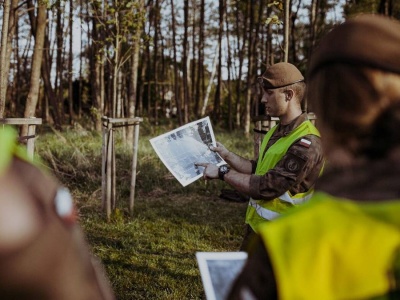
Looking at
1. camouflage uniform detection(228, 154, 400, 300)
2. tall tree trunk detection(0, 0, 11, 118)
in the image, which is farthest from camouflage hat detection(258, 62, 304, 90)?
tall tree trunk detection(0, 0, 11, 118)

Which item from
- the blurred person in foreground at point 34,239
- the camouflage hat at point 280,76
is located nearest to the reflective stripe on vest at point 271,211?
the camouflage hat at point 280,76

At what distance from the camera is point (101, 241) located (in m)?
6.30

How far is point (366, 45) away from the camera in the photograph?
0.98 metres

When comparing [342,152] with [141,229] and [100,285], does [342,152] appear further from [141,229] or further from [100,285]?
[141,229]

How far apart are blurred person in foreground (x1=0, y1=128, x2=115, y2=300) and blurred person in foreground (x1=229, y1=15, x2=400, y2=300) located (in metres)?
0.29

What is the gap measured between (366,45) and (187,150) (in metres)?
2.71

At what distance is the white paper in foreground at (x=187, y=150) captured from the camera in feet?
11.6

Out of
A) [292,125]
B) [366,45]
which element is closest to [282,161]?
[292,125]

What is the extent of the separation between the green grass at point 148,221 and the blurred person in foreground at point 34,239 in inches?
154

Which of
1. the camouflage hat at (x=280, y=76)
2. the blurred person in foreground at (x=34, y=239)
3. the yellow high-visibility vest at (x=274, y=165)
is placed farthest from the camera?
the camouflage hat at (x=280, y=76)

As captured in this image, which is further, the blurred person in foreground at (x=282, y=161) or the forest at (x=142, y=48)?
the forest at (x=142, y=48)

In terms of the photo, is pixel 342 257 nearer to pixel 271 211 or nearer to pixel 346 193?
pixel 346 193

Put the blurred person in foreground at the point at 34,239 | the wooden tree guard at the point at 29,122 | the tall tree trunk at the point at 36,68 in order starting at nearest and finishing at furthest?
the blurred person in foreground at the point at 34,239 < the wooden tree guard at the point at 29,122 < the tall tree trunk at the point at 36,68

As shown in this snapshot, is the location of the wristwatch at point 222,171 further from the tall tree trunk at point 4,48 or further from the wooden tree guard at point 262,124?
the tall tree trunk at point 4,48
